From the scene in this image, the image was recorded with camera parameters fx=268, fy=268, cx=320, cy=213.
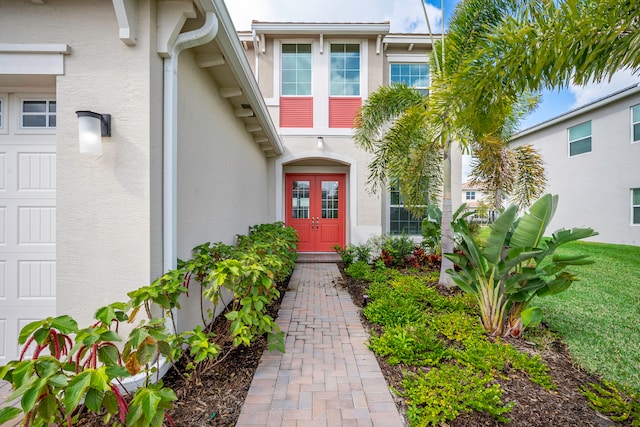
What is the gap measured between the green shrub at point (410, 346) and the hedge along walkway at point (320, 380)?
0.18m

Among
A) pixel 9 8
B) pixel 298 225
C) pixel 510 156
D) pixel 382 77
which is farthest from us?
pixel 298 225

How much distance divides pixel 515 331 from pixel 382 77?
24.9ft

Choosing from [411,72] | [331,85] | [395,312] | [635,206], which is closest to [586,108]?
[635,206]

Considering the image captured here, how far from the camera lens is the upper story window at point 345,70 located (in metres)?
8.35

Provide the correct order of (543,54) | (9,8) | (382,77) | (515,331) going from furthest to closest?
(382,77) → (515,331) → (543,54) → (9,8)

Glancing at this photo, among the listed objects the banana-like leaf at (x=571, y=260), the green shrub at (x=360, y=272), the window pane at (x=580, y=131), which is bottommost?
the green shrub at (x=360, y=272)

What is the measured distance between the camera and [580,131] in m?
12.5

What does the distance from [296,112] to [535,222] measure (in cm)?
695

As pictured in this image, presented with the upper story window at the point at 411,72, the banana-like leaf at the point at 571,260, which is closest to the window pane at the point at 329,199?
the upper story window at the point at 411,72

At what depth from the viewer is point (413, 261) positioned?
24.8 ft

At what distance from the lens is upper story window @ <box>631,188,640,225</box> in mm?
10523

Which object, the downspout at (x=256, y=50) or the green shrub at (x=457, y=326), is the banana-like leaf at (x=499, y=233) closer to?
the green shrub at (x=457, y=326)

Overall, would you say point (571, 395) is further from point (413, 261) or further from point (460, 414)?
point (413, 261)

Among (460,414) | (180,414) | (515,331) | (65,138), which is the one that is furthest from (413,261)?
(65,138)
